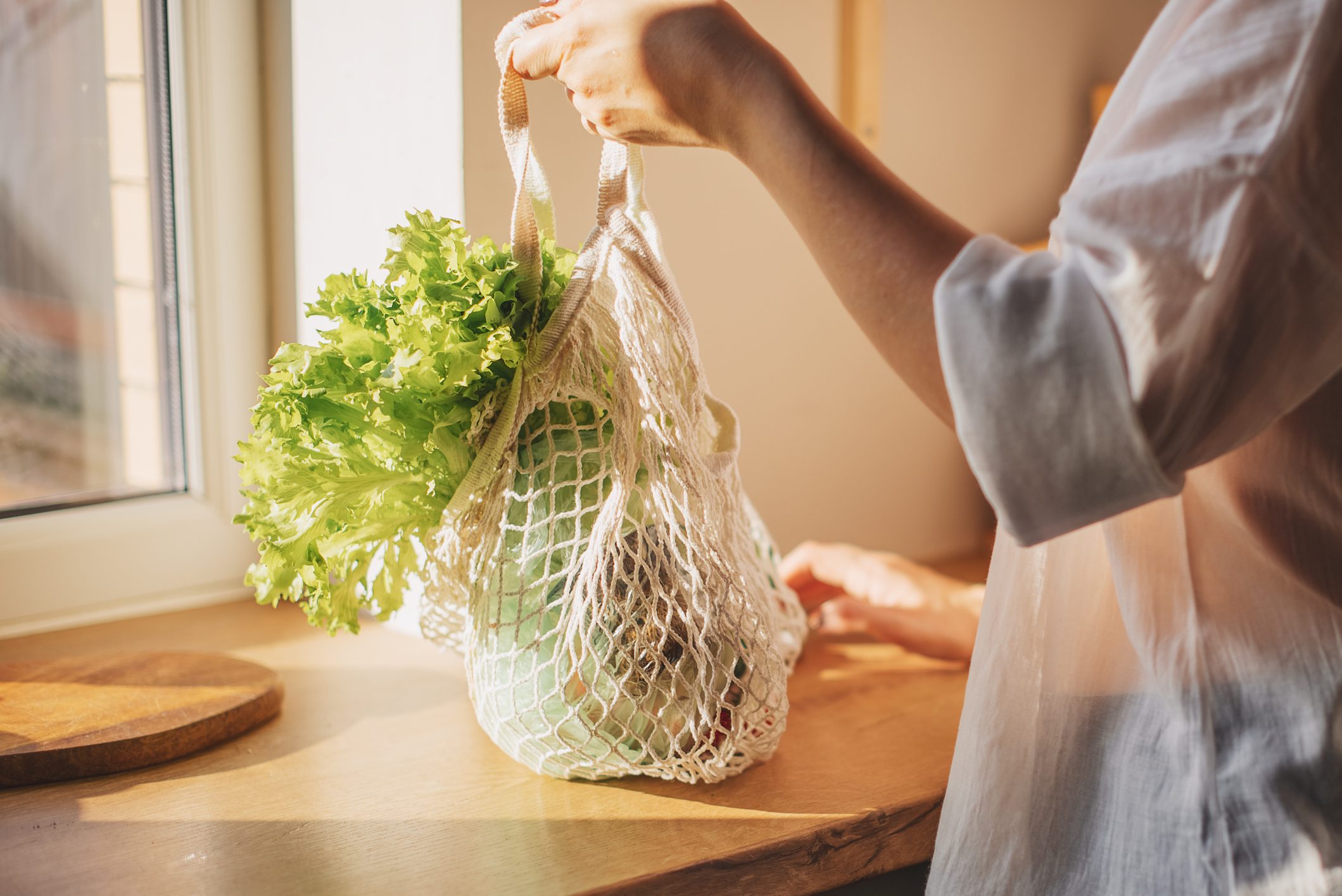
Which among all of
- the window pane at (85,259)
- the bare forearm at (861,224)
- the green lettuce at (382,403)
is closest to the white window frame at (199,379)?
the window pane at (85,259)

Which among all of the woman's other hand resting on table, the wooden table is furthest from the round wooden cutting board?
the woman's other hand resting on table

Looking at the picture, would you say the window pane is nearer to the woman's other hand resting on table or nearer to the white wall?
the white wall

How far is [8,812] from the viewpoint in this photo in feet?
2.10

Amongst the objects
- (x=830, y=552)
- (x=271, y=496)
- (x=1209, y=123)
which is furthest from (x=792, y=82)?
(x=830, y=552)

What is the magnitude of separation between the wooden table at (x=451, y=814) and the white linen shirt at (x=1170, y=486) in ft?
0.30

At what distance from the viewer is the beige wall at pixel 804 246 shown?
3.24 ft

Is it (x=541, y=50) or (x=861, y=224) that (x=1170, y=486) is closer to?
(x=861, y=224)

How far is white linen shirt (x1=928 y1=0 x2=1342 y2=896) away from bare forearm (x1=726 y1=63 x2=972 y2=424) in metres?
0.04

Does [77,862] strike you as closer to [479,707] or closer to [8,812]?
[8,812]

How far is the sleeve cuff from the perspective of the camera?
0.41 metres

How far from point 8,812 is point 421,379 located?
36 centimetres

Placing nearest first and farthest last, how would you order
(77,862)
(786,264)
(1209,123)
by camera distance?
(1209,123) < (77,862) < (786,264)

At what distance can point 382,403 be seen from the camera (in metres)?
0.60

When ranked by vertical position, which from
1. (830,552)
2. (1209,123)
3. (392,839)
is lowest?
(392,839)
